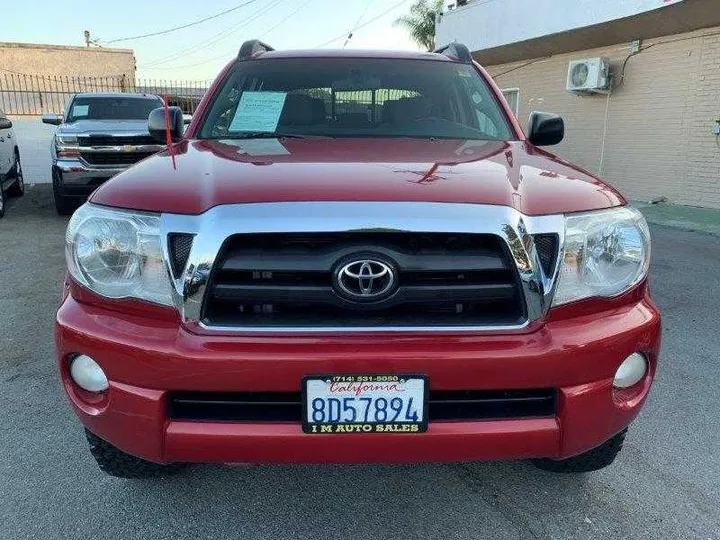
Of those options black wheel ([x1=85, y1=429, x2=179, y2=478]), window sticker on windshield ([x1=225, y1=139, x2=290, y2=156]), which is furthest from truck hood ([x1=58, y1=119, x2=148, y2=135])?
black wheel ([x1=85, y1=429, x2=179, y2=478])

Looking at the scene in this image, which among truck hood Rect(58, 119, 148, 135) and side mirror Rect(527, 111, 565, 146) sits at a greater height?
side mirror Rect(527, 111, 565, 146)

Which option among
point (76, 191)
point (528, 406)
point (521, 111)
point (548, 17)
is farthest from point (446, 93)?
point (521, 111)

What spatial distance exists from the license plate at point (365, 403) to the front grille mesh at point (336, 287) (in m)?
0.16

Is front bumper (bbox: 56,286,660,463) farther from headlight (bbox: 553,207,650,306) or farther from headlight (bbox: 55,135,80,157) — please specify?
headlight (bbox: 55,135,80,157)

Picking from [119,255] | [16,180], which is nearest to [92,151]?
[16,180]

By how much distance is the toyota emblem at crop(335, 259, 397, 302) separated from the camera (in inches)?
67.6

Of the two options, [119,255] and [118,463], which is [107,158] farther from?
[119,255]

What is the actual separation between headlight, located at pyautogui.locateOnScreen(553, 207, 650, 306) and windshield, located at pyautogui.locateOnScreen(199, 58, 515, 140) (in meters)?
1.08

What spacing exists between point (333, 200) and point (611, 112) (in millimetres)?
11406

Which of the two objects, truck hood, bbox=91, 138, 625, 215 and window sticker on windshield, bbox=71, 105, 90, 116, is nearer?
truck hood, bbox=91, 138, 625, 215

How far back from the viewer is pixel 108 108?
9.27 m

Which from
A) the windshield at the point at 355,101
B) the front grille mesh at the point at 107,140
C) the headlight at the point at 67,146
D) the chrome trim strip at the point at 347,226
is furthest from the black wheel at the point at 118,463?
the headlight at the point at 67,146

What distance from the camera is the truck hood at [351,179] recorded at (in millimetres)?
1783

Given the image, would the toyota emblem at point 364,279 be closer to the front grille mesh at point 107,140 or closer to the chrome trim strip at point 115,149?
the chrome trim strip at point 115,149
